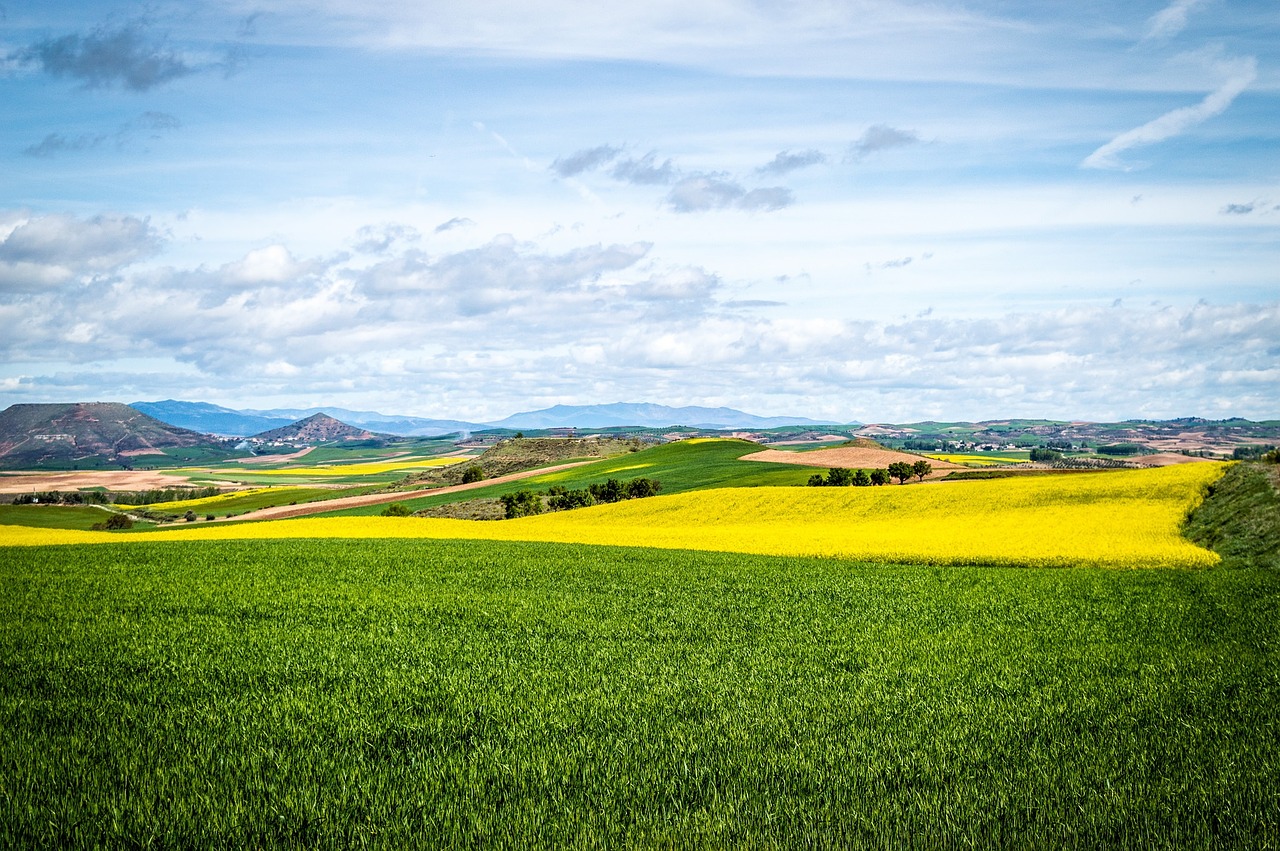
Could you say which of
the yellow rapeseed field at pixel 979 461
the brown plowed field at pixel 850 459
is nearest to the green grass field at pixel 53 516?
the brown plowed field at pixel 850 459

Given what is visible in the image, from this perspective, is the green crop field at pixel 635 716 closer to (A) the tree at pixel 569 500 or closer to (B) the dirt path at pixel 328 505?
(A) the tree at pixel 569 500

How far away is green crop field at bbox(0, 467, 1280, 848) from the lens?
322 inches

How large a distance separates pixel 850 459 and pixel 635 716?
2746 inches

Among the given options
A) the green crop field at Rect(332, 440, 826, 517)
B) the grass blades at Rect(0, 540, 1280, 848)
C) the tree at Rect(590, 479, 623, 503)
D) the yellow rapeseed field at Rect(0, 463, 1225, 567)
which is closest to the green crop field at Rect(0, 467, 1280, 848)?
the grass blades at Rect(0, 540, 1280, 848)

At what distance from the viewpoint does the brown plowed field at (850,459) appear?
73125 millimetres

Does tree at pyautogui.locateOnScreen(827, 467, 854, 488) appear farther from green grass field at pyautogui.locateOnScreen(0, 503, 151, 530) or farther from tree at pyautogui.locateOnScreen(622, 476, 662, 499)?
green grass field at pyautogui.locateOnScreen(0, 503, 151, 530)

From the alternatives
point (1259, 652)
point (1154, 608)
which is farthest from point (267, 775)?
point (1154, 608)

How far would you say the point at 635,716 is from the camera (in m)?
11.3

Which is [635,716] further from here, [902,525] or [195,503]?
[195,503]

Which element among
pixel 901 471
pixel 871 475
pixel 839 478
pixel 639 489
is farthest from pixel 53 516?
pixel 901 471

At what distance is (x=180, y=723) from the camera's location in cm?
1088

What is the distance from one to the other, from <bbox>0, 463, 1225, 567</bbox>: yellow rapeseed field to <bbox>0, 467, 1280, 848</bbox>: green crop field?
8.29 m

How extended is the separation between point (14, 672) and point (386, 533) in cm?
2957

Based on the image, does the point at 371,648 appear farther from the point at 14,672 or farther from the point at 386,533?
the point at 386,533
